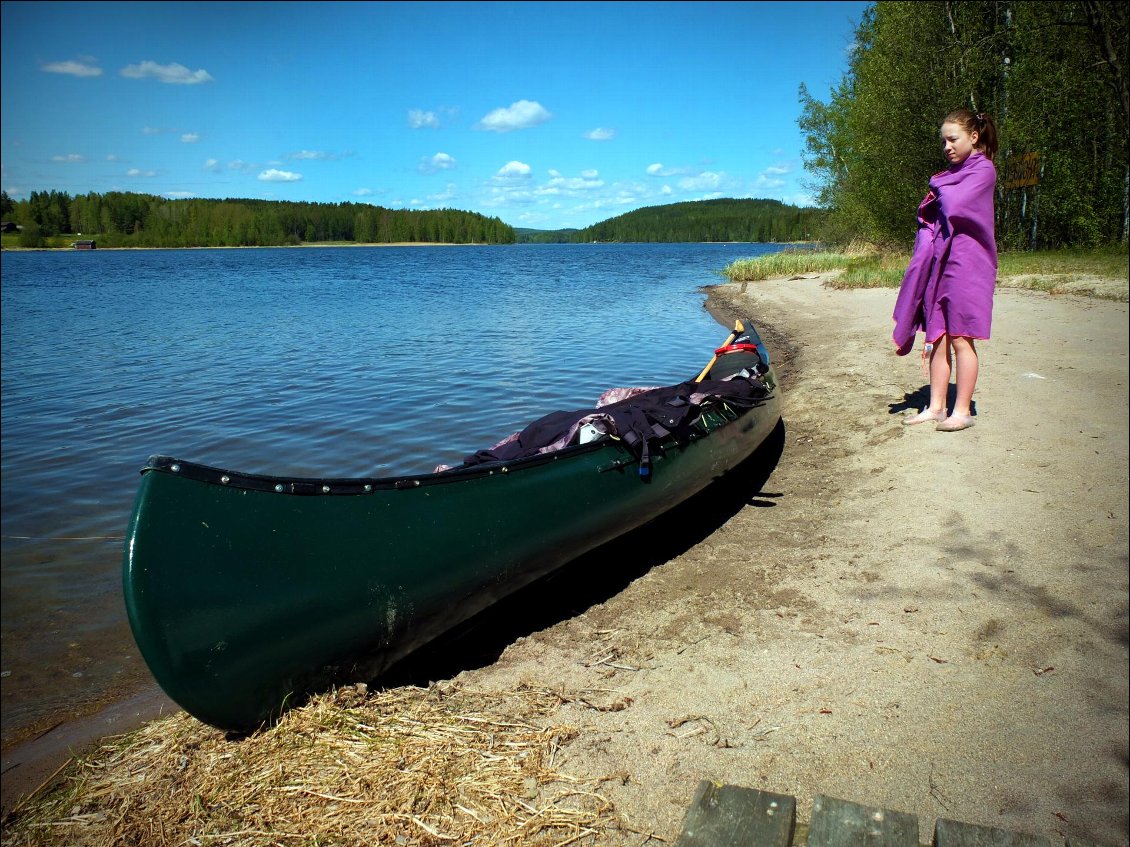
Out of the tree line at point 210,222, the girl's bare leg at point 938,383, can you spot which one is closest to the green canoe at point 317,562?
the girl's bare leg at point 938,383

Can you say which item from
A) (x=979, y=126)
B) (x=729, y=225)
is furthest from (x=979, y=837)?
(x=729, y=225)

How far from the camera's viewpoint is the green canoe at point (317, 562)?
276cm

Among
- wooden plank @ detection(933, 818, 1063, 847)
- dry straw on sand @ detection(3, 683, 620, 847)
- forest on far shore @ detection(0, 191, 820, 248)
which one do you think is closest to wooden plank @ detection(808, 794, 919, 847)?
wooden plank @ detection(933, 818, 1063, 847)

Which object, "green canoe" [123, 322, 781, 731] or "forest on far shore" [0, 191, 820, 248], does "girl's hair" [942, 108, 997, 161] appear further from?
"forest on far shore" [0, 191, 820, 248]

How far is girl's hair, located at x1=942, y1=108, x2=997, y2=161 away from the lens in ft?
16.9

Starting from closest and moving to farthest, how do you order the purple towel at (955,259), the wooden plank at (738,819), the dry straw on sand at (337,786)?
the wooden plank at (738,819), the dry straw on sand at (337,786), the purple towel at (955,259)

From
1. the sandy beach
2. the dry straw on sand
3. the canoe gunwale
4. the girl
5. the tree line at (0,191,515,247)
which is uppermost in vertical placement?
the tree line at (0,191,515,247)

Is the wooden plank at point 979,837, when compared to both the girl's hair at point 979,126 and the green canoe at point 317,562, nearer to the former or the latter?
the green canoe at point 317,562

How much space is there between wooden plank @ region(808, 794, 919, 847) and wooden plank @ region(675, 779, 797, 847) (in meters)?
0.08

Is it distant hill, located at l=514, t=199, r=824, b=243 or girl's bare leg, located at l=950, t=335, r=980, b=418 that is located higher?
distant hill, located at l=514, t=199, r=824, b=243

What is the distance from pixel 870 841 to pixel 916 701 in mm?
1140

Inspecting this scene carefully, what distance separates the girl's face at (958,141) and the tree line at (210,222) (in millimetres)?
123719

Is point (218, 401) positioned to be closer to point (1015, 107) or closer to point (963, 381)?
point (963, 381)

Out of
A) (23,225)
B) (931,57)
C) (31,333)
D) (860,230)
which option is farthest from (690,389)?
(23,225)
